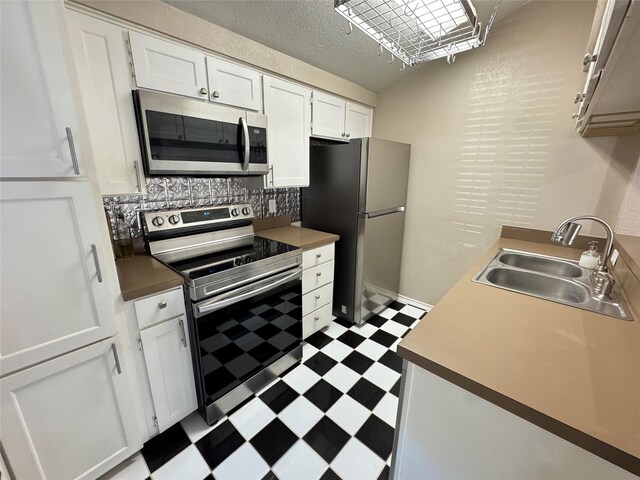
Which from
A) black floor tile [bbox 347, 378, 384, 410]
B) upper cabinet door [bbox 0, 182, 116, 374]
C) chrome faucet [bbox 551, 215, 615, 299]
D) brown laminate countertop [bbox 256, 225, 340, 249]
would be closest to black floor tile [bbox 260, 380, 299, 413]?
black floor tile [bbox 347, 378, 384, 410]

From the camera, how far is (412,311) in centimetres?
273

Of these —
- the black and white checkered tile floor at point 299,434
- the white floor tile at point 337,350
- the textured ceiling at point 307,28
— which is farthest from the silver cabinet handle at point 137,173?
the white floor tile at point 337,350

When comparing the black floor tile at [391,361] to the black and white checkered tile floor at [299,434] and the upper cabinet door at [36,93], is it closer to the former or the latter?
the black and white checkered tile floor at [299,434]

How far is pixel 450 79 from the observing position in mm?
2232

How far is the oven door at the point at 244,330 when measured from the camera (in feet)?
4.48

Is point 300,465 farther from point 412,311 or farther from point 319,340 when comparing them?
point 412,311

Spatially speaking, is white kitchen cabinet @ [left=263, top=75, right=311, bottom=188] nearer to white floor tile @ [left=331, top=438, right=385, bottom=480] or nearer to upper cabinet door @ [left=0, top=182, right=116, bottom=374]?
upper cabinet door @ [left=0, top=182, right=116, bottom=374]

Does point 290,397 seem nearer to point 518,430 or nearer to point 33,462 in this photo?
point 33,462

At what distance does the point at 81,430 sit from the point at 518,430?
1.56m

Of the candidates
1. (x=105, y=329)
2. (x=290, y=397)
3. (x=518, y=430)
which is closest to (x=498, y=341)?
(x=518, y=430)

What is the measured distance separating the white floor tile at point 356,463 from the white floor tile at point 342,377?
0.38 meters

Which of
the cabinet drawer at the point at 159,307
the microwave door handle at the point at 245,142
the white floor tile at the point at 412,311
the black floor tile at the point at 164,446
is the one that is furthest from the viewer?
the white floor tile at the point at 412,311

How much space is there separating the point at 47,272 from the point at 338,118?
2.18 meters

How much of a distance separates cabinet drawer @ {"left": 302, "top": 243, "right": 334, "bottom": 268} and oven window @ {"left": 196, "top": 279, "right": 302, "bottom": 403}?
0.58ft
